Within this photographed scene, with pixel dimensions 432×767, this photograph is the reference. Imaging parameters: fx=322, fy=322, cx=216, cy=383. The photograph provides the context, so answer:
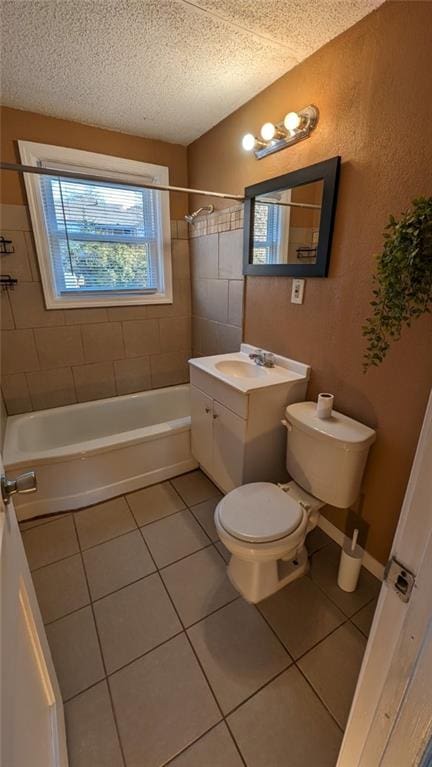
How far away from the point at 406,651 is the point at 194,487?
173cm

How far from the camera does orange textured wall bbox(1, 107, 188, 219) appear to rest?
194 cm

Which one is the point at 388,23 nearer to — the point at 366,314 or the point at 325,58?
the point at 325,58

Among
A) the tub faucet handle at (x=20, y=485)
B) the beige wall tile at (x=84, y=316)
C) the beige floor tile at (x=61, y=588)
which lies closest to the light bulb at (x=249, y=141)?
the beige wall tile at (x=84, y=316)

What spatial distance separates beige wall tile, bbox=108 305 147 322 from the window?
0.15 ft

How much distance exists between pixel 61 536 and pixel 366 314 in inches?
75.2

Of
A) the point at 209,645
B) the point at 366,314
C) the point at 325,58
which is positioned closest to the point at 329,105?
the point at 325,58

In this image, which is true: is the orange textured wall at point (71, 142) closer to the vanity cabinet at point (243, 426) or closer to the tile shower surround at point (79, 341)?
the tile shower surround at point (79, 341)

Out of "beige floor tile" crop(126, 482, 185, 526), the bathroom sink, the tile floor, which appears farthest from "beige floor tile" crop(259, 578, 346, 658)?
the bathroom sink

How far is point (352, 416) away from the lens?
1.51 m

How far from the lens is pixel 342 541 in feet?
5.56

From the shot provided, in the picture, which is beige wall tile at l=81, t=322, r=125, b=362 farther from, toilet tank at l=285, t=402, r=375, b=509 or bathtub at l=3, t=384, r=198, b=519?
Result: toilet tank at l=285, t=402, r=375, b=509

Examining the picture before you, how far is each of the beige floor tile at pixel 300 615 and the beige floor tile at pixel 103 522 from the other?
86 centimetres

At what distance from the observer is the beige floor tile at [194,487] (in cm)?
205

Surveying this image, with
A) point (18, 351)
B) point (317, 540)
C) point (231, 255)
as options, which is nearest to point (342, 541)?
point (317, 540)
